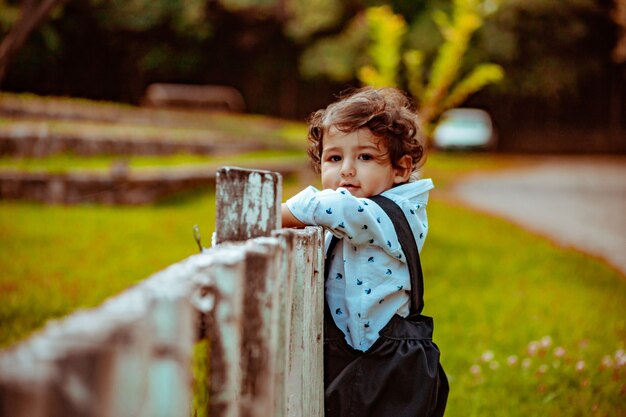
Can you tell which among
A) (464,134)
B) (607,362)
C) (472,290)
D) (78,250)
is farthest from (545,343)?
(464,134)

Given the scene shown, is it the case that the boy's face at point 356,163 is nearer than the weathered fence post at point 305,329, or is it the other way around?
the weathered fence post at point 305,329

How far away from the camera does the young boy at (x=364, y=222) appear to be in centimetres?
192

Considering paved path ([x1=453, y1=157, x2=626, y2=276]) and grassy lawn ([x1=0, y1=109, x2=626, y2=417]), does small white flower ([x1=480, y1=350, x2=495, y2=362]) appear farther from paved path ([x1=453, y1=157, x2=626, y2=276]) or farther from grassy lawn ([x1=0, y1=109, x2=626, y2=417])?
paved path ([x1=453, y1=157, x2=626, y2=276])

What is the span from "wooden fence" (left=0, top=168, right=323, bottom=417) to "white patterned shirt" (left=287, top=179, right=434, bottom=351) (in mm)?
99

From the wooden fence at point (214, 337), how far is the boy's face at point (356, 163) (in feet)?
0.87

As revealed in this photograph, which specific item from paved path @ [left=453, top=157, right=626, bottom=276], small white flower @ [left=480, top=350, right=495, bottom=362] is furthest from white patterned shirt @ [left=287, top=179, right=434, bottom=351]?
paved path @ [left=453, top=157, right=626, bottom=276]

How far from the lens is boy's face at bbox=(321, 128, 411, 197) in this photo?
6.73 feet

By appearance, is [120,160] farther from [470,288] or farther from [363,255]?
[363,255]

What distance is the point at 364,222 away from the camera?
1892 mm

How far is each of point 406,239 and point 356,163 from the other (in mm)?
280

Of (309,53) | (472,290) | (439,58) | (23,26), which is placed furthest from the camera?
(309,53)

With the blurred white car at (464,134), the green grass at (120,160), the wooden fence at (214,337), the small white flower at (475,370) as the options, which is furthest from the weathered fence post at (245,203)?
the blurred white car at (464,134)

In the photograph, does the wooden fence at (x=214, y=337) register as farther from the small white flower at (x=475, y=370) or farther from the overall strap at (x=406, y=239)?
the small white flower at (x=475, y=370)

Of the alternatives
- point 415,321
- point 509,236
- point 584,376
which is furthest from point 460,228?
point 415,321
